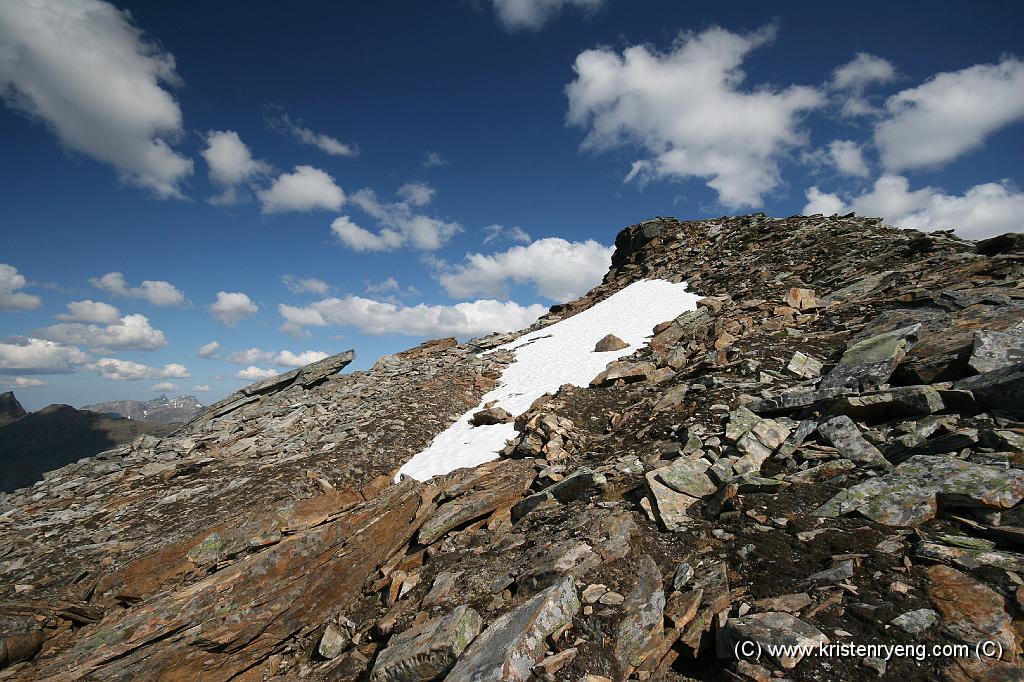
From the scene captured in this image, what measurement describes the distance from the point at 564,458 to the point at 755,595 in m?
7.52

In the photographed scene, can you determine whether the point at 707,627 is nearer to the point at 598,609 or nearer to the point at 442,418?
the point at 598,609

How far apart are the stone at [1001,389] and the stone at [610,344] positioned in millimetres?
14356

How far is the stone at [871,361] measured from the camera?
1091cm

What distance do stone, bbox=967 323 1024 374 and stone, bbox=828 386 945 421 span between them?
155 cm

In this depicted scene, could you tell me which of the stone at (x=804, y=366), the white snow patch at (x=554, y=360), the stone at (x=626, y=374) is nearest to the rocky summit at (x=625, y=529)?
the stone at (x=626, y=374)

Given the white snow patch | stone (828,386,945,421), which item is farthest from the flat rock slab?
the white snow patch

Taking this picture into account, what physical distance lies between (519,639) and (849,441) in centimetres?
812

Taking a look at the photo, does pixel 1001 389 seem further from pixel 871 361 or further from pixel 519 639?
pixel 519 639

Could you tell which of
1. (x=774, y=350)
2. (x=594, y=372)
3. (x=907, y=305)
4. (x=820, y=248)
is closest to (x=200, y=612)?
(x=594, y=372)

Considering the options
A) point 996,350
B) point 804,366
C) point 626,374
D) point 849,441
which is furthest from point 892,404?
point 626,374

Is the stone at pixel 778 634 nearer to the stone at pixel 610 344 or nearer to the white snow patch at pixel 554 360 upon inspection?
the white snow patch at pixel 554 360

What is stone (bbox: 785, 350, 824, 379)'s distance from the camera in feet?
42.8

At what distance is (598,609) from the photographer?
6926 millimetres

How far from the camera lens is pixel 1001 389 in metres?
8.46
